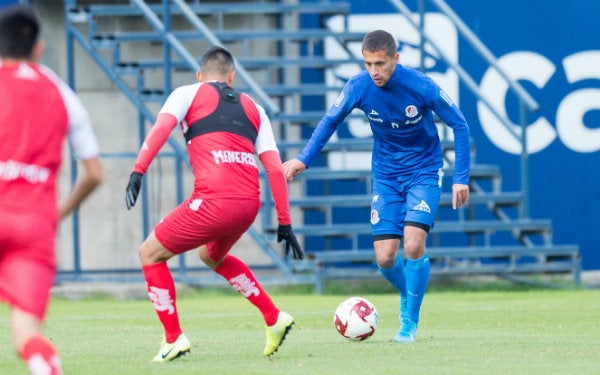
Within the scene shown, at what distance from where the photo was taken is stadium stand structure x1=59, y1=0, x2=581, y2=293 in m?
15.9

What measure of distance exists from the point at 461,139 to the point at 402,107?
48cm

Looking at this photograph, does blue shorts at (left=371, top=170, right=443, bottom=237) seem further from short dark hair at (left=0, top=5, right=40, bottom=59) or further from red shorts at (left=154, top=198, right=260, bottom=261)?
short dark hair at (left=0, top=5, right=40, bottom=59)

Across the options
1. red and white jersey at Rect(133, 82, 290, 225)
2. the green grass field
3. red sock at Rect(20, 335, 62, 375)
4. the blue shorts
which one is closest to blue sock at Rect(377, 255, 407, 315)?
the blue shorts

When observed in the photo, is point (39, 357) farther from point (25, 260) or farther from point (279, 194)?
point (279, 194)

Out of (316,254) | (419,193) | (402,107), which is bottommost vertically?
(316,254)

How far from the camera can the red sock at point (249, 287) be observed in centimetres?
869

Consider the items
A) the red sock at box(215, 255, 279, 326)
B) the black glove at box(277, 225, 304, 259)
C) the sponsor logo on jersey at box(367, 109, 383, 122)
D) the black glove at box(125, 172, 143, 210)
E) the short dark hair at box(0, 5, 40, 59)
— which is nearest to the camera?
the short dark hair at box(0, 5, 40, 59)

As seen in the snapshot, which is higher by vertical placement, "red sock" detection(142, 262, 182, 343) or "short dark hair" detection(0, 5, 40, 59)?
"short dark hair" detection(0, 5, 40, 59)

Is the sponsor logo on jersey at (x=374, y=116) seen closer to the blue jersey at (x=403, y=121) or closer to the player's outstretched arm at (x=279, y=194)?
the blue jersey at (x=403, y=121)

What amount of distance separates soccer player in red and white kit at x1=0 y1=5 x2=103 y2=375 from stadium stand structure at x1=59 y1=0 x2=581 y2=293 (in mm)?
9350

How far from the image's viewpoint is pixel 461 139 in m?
10.0

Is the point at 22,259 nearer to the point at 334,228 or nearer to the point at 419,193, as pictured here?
the point at 419,193

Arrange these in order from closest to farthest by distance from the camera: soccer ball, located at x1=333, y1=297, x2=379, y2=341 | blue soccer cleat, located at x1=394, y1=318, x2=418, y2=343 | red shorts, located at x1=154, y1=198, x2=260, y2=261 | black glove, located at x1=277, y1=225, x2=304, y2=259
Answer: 1. red shorts, located at x1=154, y1=198, x2=260, y2=261
2. black glove, located at x1=277, y1=225, x2=304, y2=259
3. soccer ball, located at x1=333, y1=297, x2=379, y2=341
4. blue soccer cleat, located at x1=394, y1=318, x2=418, y2=343

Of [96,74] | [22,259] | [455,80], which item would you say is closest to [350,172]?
[455,80]
